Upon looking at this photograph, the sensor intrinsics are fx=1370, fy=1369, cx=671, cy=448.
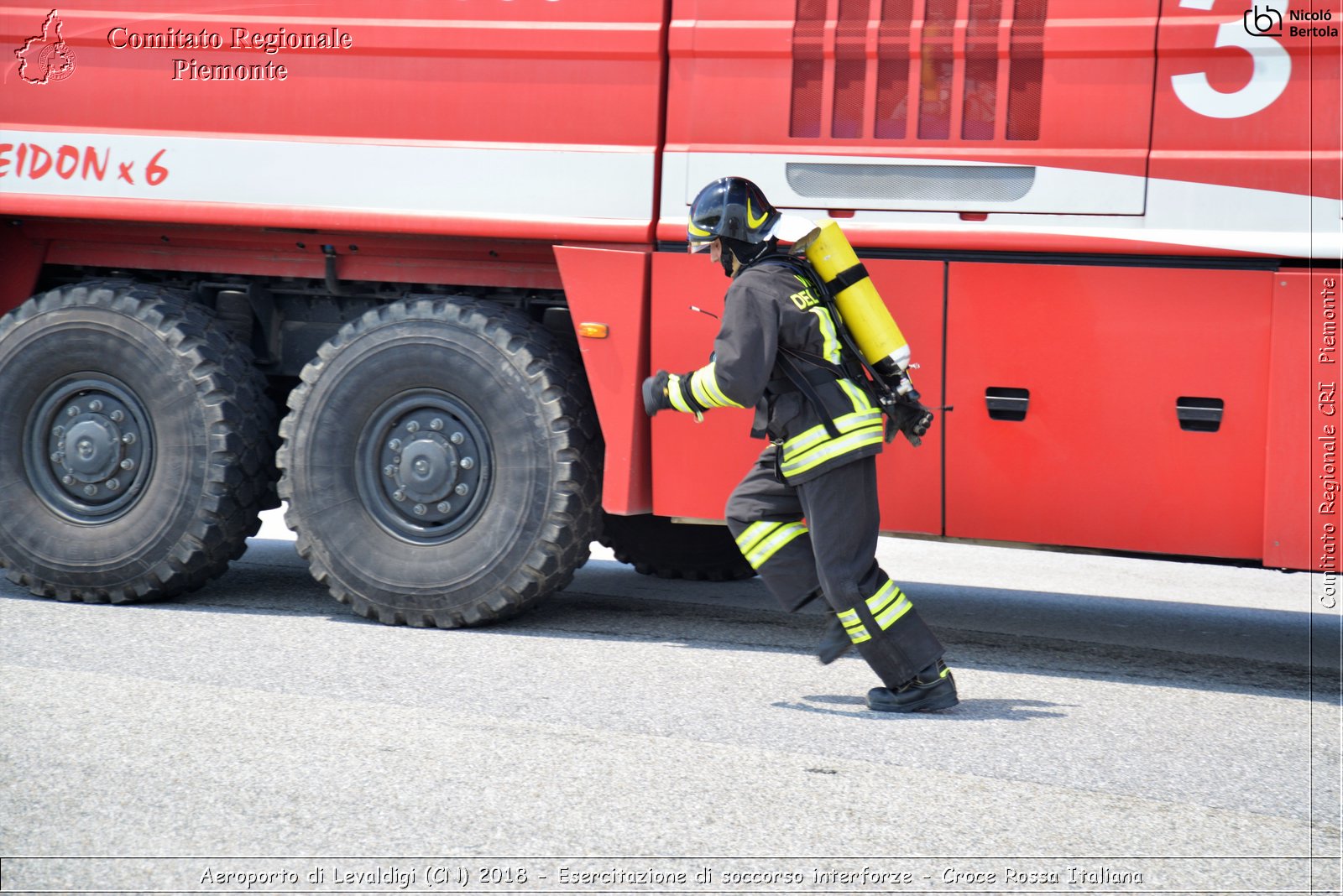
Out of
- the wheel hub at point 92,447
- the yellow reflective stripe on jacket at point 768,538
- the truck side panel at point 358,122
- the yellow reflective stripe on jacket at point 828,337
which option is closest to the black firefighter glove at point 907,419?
the yellow reflective stripe on jacket at point 828,337

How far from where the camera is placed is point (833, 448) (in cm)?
457

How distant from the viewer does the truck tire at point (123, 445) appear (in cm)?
571

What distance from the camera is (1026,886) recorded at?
3.06 m

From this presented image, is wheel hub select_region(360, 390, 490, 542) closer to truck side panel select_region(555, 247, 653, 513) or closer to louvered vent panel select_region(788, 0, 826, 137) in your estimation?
truck side panel select_region(555, 247, 653, 513)

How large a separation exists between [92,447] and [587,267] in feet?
7.55

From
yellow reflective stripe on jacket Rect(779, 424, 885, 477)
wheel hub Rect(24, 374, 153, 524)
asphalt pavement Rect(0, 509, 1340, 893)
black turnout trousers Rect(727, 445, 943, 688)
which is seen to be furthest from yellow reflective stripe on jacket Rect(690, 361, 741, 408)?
wheel hub Rect(24, 374, 153, 524)

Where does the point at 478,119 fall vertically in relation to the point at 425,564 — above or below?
above

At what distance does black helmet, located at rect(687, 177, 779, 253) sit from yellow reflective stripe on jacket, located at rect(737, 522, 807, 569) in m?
0.99

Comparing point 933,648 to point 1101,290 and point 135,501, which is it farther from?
point 135,501

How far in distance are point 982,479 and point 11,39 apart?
434 centimetres

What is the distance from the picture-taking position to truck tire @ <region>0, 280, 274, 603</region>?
5715 mm

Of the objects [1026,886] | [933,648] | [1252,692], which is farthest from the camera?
[1252,692]

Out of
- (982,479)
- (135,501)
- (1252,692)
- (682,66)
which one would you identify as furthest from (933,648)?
(135,501)

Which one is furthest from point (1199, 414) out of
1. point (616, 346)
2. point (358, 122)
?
point (358, 122)
